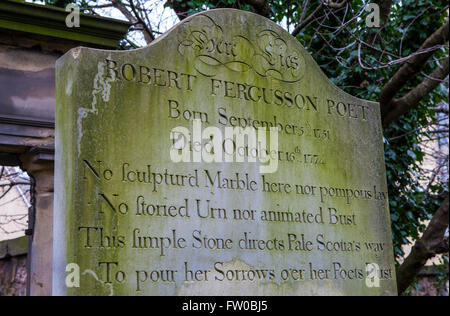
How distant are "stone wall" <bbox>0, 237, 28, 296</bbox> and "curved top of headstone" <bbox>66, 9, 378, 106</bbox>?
4.97 m

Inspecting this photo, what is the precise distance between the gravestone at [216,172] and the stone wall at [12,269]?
4.95m

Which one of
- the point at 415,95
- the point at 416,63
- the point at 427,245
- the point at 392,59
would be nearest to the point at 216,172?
the point at 416,63

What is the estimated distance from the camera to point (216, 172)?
4.03m

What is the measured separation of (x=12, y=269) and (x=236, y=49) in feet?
18.0

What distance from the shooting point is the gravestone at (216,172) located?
357cm

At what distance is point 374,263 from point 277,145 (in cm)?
113

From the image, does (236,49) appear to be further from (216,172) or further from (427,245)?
(427,245)

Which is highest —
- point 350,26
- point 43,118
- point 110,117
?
point 350,26

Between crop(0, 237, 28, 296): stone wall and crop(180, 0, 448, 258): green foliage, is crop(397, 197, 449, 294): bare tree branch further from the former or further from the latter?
crop(0, 237, 28, 296): stone wall

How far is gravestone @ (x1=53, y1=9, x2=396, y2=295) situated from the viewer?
357 cm

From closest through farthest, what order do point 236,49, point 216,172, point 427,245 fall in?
point 216,172 < point 236,49 < point 427,245
